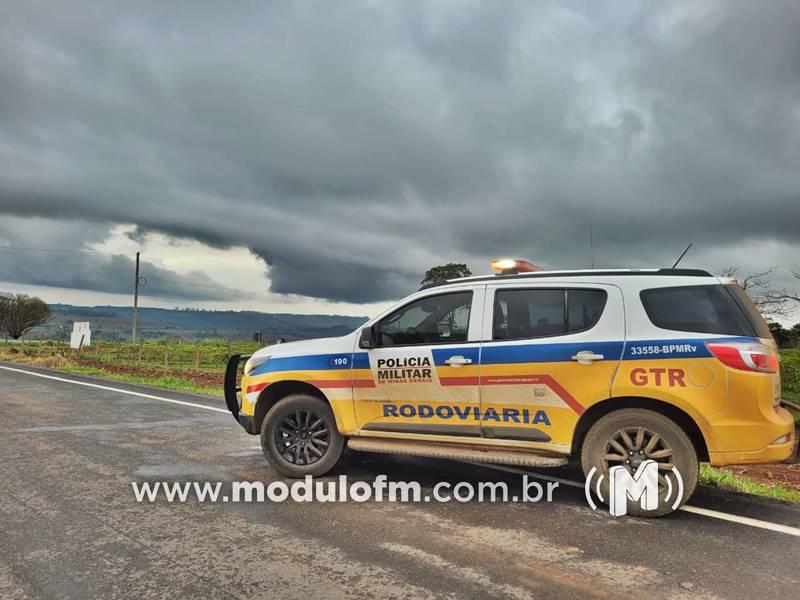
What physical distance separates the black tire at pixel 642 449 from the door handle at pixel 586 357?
0.46 metres

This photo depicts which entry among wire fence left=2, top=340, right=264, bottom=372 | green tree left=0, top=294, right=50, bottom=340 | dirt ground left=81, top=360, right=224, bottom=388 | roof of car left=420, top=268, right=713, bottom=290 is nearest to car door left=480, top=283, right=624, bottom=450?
roof of car left=420, top=268, right=713, bottom=290

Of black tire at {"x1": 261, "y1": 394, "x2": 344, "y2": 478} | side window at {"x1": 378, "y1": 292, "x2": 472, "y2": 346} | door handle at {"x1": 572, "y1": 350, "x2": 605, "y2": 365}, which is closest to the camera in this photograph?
door handle at {"x1": 572, "y1": 350, "x2": 605, "y2": 365}

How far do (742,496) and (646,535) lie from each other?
166cm

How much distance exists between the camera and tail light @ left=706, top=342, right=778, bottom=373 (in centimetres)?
434

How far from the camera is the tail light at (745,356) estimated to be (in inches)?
171

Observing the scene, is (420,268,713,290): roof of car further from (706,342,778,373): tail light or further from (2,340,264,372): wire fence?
(2,340,264,372): wire fence

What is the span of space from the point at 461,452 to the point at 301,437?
5.48ft

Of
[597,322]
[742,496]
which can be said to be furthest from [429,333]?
[742,496]

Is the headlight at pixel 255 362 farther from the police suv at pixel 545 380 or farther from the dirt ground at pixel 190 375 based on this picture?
the dirt ground at pixel 190 375

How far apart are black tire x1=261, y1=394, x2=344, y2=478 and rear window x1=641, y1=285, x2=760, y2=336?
3.13 m

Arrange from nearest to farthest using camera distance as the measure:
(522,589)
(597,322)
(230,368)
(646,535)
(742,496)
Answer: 1. (522,589)
2. (646,535)
3. (597,322)
4. (742,496)
5. (230,368)

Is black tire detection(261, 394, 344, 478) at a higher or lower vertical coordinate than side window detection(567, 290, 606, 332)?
lower

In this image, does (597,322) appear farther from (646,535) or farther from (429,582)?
(429,582)

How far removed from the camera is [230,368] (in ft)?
21.4
